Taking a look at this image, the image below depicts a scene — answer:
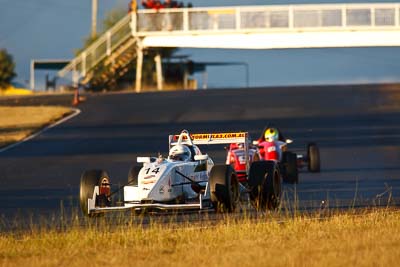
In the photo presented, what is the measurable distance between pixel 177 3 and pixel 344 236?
181 ft

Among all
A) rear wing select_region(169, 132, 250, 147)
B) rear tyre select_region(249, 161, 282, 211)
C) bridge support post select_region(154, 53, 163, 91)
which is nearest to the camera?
rear tyre select_region(249, 161, 282, 211)

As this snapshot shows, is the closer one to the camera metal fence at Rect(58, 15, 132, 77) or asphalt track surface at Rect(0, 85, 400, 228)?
asphalt track surface at Rect(0, 85, 400, 228)

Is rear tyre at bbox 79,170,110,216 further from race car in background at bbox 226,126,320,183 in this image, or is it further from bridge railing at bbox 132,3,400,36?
bridge railing at bbox 132,3,400,36

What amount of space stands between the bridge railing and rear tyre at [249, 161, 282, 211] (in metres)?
43.5

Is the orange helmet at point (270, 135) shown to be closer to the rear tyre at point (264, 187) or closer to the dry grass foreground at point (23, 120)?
the rear tyre at point (264, 187)

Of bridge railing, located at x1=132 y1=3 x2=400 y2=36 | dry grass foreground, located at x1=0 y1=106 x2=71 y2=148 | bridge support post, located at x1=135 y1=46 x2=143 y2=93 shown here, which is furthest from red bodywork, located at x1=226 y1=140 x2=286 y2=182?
bridge support post, located at x1=135 y1=46 x2=143 y2=93

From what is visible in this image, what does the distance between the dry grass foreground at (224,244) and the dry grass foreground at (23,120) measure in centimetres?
2287

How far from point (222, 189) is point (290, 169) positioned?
25.2 feet

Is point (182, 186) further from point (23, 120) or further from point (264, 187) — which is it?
point (23, 120)

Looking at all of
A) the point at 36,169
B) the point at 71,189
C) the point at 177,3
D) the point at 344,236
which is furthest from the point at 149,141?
the point at 177,3

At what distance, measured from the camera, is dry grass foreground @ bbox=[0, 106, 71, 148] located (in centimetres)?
4152

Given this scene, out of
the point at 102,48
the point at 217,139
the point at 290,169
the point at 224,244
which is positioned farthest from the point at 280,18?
the point at 224,244

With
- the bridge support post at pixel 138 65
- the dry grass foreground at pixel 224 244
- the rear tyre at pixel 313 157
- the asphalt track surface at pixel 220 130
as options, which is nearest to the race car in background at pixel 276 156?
the rear tyre at pixel 313 157

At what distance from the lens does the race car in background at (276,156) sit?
25.4 metres
